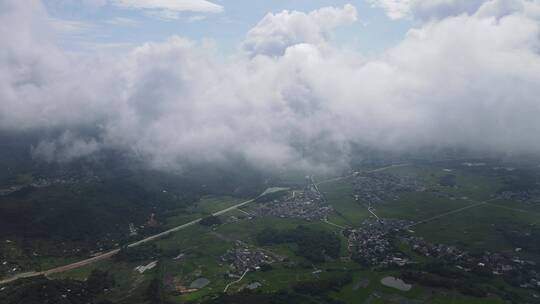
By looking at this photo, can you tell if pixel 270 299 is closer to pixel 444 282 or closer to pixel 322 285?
pixel 322 285

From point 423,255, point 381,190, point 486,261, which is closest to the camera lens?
point 486,261

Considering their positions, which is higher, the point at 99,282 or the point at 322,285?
the point at 322,285

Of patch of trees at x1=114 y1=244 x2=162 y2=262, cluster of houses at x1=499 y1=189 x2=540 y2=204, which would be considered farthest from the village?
cluster of houses at x1=499 y1=189 x2=540 y2=204

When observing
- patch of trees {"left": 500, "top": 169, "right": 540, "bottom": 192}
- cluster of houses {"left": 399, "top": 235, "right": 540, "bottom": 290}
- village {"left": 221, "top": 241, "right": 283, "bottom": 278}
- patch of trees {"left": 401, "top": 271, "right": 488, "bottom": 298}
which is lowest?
village {"left": 221, "top": 241, "right": 283, "bottom": 278}

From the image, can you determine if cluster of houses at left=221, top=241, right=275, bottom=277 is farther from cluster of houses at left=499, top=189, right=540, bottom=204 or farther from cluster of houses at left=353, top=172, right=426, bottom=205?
cluster of houses at left=499, top=189, right=540, bottom=204

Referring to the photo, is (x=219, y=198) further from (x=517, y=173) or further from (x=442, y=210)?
(x=517, y=173)

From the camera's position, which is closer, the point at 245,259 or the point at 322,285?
the point at 322,285

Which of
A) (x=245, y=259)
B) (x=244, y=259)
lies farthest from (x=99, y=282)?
(x=245, y=259)
